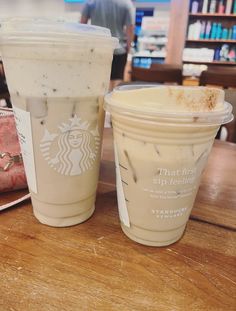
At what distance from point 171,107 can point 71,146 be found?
Answer: 0.17 m

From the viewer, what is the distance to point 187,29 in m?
4.50

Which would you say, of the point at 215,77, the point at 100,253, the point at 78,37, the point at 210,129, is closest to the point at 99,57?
the point at 78,37

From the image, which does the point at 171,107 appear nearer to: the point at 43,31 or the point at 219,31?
the point at 43,31

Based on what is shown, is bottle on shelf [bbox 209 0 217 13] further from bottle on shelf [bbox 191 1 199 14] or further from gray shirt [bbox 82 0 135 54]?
gray shirt [bbox 82 0 135 54]

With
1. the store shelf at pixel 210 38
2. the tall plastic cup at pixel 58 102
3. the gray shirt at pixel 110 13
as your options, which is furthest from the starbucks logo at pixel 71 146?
the store shelf at pixel 210 38

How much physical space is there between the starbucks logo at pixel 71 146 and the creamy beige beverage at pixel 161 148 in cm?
5

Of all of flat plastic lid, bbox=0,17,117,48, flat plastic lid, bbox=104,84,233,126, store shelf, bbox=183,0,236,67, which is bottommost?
store shelf, bbox=183,0,236,67

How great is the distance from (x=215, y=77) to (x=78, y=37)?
2.30m

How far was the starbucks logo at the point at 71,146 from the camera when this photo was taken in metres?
0.43

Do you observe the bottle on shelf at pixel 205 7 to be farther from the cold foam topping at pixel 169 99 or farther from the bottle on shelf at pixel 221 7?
the cold foam topping at pixel 169 99

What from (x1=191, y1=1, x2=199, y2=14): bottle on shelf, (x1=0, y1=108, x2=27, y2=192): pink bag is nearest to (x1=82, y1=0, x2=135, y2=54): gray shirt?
(x1=191, y1=1, x2=199, y2=14): bottle on shelf

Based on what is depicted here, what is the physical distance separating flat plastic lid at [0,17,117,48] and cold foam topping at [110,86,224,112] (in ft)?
0.35

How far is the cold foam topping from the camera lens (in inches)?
14.8

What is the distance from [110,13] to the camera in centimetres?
283
